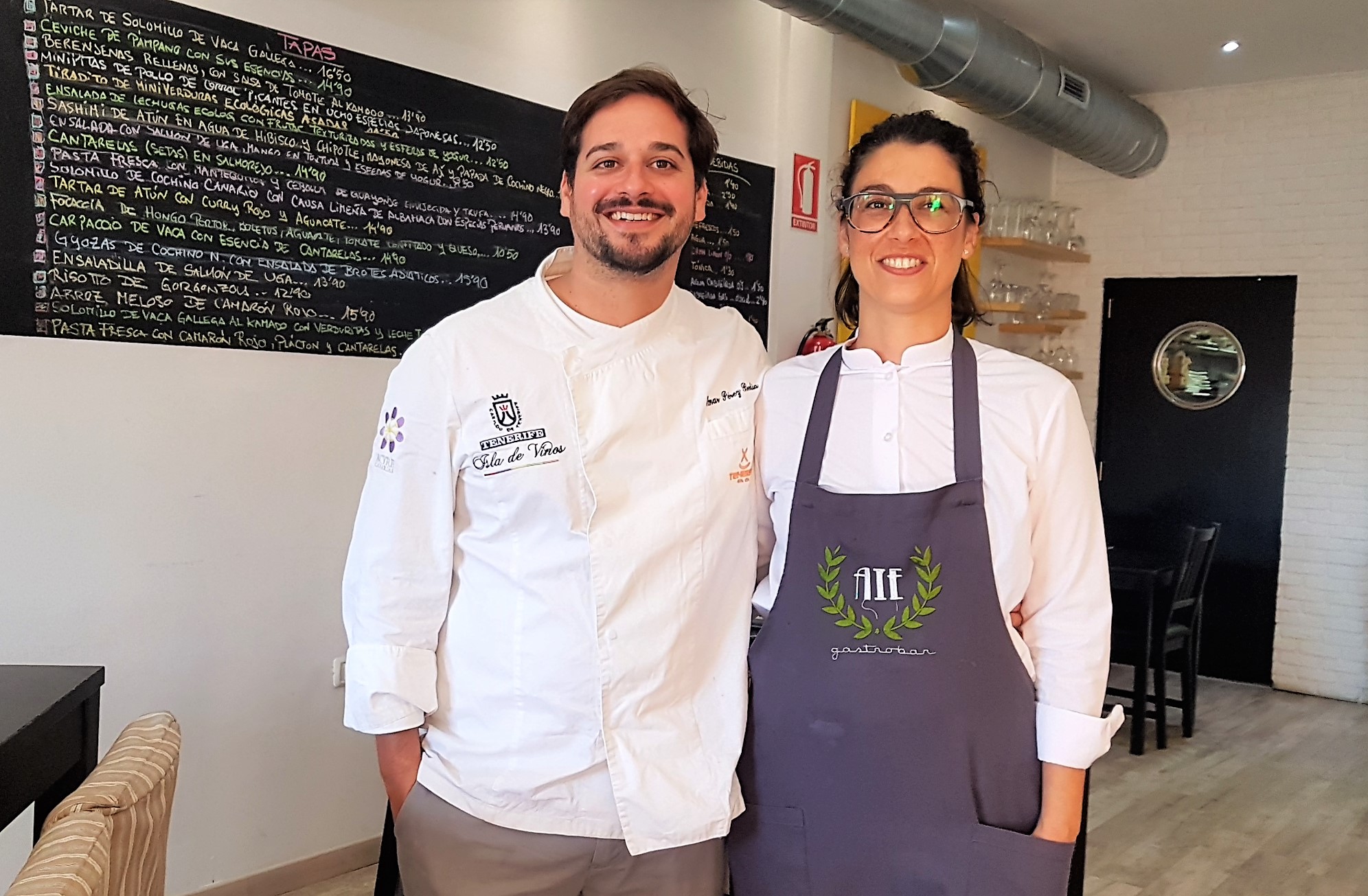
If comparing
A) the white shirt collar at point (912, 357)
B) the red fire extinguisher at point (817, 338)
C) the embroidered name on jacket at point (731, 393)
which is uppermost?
the red fire extinguisher at point (817, 338)

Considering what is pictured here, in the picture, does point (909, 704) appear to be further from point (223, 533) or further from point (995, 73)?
point (995, 73)

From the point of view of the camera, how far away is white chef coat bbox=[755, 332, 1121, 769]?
1497 mm

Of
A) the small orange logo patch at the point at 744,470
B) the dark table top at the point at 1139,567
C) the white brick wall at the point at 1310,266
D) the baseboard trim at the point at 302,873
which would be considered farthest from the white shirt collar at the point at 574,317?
the white brick wall at the point at 1310,266

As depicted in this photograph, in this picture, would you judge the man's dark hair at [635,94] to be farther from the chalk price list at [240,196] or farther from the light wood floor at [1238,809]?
the light wood floor at [1238,809]

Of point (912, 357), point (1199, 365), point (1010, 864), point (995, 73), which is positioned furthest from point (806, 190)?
point (1010, 864)

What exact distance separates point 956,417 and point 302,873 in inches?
99.8

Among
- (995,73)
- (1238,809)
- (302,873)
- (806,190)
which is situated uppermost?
(995,73)

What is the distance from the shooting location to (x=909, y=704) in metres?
1.48

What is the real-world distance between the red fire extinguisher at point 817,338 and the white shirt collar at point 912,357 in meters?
2.94

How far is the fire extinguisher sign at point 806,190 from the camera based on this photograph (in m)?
4.69

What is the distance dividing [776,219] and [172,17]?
2504 millimetres

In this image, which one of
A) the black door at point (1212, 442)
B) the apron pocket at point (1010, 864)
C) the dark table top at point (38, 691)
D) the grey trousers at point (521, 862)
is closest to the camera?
the apron pocket at point (1010, 864)

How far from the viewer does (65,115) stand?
262cm

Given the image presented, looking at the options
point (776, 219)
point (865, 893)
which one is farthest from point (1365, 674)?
point (865, 893)
